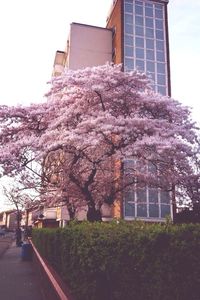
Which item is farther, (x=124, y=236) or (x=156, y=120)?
(x=156, y=120)

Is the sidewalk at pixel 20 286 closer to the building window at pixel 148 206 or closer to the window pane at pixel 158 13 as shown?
the building window at pixel 148 206

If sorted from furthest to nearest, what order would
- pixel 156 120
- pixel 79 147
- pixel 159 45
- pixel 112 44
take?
1. pixel 112 44
2. pixel 159 45
3. pixel 156 120
4. pixel 79 147

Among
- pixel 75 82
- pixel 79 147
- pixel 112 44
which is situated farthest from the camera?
pixel 112 44

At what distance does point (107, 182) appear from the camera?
1956 centimetres

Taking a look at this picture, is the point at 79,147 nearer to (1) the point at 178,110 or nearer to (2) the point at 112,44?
(1) the point at 178,110

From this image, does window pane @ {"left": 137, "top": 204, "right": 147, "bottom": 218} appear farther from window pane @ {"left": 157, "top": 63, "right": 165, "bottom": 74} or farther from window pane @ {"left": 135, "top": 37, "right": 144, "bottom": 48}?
window pane @ {"left": 135, "top": 37, "right": 144, "bottom": 48}

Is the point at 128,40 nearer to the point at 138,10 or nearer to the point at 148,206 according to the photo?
the point at 138,10

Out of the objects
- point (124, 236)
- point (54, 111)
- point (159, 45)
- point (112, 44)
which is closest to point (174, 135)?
point (54, 111)

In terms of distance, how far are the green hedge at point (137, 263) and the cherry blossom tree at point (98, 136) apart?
8.86 meters

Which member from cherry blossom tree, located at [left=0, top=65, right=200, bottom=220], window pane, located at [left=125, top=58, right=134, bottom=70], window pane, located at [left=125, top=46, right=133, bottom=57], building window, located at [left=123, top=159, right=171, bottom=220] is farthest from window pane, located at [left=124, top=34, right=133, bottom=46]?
cherry blossom tree, located at [left=0, top=65, right=200, bottom=220]

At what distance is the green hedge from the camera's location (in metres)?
3.97

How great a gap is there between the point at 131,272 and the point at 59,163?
1611 centimetres

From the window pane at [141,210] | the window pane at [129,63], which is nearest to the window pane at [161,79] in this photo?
the window pane at [129,63]

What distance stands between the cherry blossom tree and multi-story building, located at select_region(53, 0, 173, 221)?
1967 cm
